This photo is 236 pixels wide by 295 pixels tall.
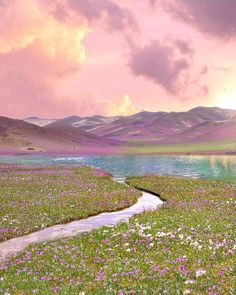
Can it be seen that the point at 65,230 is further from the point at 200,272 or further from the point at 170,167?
the point at 170,167

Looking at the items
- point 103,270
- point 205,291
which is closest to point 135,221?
point 103,270

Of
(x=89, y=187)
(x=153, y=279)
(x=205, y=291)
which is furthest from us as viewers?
(x=89, y=187)

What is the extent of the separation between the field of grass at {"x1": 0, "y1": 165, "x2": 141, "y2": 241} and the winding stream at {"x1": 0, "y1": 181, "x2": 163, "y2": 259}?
0.71 metres

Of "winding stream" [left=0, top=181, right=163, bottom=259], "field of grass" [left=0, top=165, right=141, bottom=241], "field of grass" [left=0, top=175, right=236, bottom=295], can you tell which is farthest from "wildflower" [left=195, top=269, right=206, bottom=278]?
"field of grass" [left=0, top=165, right=141, bottom=241]

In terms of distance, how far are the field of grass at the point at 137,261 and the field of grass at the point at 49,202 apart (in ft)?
19.7

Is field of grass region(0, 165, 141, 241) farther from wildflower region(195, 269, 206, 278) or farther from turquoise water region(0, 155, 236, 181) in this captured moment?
turquoise water region(0, 155, 236, 181)

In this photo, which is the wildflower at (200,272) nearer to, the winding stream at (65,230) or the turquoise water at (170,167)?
the winding stream at (65,230)

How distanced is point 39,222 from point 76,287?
13571 millimetres

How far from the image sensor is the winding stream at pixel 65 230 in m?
20.6

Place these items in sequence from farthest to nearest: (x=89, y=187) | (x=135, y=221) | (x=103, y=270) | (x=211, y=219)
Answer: (x=89, y=187) < (x=135, y=221) < (x=211, y=219) < (x=103, y=270)

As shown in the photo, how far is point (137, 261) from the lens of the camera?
15227mm

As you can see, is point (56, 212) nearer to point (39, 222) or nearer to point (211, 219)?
point (39, 222)

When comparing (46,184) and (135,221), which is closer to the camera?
(135,221)

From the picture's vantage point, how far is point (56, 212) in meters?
29.0
